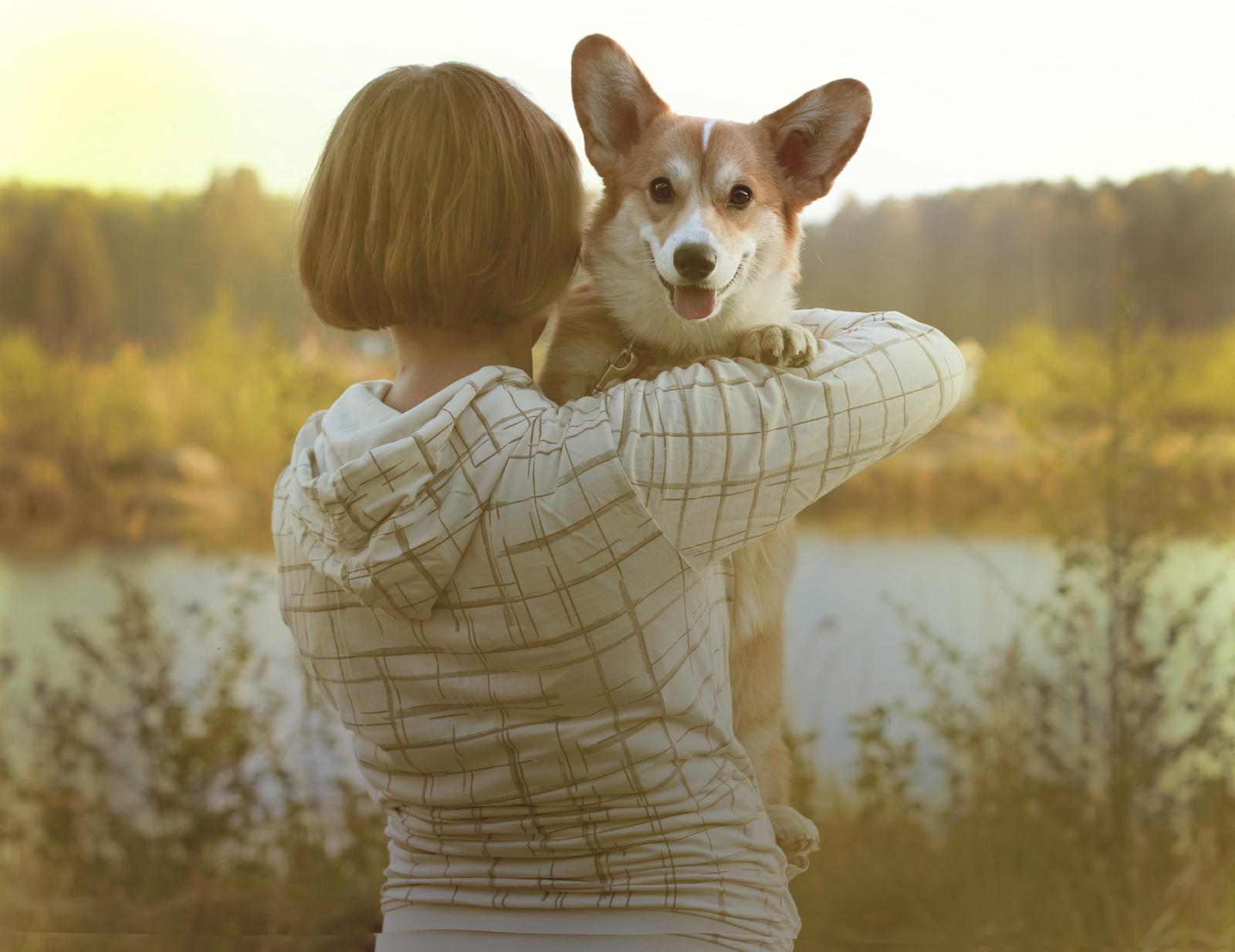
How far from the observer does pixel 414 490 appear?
830 mm

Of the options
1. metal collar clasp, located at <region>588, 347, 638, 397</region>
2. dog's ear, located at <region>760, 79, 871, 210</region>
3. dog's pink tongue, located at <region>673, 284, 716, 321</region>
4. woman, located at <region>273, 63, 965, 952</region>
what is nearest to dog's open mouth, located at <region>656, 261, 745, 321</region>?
dog's pink tongue, located at <region>673, 284, 716, 321</region>

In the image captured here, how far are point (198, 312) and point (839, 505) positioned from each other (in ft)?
7.98

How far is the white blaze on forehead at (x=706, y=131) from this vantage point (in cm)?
151

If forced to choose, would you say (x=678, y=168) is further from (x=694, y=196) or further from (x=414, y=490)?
(x=414, y=490)

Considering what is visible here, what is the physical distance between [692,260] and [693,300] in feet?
0.21

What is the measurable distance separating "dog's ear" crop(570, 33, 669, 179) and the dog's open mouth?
0.29 metres

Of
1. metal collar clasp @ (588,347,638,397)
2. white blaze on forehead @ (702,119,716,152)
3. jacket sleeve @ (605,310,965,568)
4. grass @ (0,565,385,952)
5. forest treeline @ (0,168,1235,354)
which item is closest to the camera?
jacket sleeve @ (605,310,965,568)

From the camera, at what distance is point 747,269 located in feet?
5.09

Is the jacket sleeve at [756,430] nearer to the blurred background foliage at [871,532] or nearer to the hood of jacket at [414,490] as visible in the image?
the hood of jacket at [414,490]

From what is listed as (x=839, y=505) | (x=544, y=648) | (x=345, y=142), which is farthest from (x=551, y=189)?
(x=839, y=505)

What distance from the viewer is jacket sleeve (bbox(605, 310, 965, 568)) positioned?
821 mm

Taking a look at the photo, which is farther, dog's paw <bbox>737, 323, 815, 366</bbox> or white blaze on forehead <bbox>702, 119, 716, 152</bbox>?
white blaze on forehead <bbox>702, 119, 716, 152</bbox>

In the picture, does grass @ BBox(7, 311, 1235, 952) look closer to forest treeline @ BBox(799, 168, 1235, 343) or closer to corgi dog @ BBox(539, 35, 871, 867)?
forest treeline @ BBox(799, 168, 1235, 343)

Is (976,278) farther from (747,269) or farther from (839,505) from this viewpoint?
(747,269)
